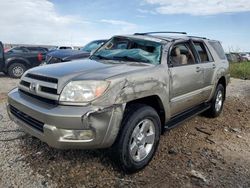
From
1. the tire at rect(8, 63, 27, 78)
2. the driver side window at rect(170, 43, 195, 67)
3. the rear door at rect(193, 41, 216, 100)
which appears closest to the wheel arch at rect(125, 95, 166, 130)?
the driver side window at rect(170, 43, 195, 67)

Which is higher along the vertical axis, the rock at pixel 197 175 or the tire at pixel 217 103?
the tire at pixel 217 103

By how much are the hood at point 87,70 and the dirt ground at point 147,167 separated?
1020 mm

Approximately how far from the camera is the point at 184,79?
173 inches

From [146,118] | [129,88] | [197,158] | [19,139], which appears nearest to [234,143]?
[197,158]

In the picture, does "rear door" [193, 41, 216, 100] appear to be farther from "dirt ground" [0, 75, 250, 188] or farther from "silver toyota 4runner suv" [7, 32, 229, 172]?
"dirt ground" [0, 75, 250, 188]

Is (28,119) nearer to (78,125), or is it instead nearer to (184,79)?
(78,125)

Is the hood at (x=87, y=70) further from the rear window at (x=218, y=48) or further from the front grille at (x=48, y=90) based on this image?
the rear window at (x=218, y=48)

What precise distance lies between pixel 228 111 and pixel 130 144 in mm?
4343

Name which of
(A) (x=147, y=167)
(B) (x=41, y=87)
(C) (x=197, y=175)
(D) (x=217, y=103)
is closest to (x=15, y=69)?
(D) (x=217, y=103)

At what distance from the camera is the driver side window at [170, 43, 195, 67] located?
14.4 ft

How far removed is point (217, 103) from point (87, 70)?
370cm

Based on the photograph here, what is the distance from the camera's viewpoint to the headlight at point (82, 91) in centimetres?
308

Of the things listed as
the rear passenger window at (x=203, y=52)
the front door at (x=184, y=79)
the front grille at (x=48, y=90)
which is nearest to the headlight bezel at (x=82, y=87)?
the front grille at (x=48, y=90)

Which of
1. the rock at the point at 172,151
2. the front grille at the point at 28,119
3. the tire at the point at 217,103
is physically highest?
the front grille at the point at 28,119
